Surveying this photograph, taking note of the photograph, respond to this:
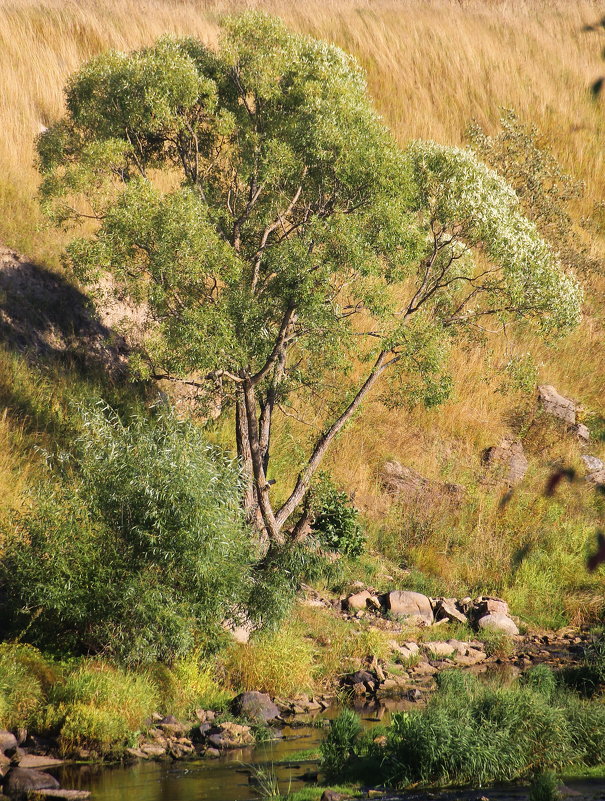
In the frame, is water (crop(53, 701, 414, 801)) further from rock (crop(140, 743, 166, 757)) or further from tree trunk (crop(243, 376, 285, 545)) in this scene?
tree trunk (crop(243, 376, 285, 545))

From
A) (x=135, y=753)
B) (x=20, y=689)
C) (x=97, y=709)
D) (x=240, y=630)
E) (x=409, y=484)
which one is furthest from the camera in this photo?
(x=409, y=484)

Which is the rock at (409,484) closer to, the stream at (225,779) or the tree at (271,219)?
the tree at (271,219)

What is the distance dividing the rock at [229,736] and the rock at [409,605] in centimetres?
616

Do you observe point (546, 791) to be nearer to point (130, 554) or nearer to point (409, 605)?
point (130, 554)

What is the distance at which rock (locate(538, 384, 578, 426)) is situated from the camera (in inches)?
1055

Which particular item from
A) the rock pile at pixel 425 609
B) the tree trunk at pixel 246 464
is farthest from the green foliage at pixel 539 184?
the tree trunk at pixel 246 464

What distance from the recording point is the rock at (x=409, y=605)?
19.1 meters

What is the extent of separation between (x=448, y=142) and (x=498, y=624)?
21.2 m

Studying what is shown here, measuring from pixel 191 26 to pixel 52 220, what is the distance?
18347 mm

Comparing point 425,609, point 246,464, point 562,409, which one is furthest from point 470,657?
point 562,409

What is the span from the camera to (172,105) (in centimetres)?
1686

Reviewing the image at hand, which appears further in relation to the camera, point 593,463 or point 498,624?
point 593,463

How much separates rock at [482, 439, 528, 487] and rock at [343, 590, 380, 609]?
6.33 metres

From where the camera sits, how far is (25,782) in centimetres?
1118
